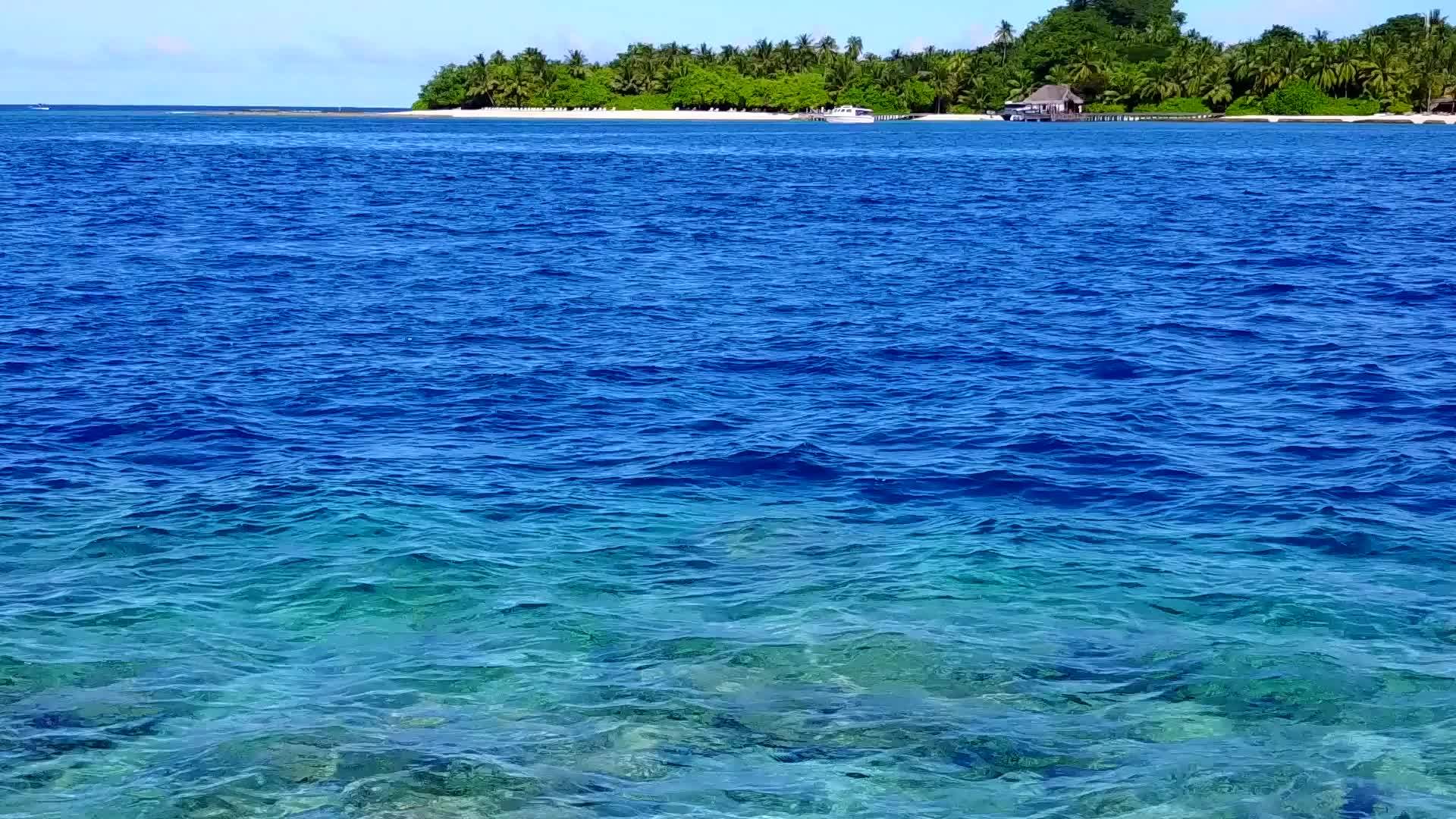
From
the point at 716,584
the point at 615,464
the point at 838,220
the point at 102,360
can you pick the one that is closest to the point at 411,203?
the point at 838,220

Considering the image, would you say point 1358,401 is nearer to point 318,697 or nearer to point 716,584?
point 716,584

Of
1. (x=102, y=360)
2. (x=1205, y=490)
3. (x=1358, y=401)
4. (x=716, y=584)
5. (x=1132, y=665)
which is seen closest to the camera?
(x=1132, y=665)

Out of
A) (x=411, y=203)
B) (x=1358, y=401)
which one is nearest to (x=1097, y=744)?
(x=1358, y=401)

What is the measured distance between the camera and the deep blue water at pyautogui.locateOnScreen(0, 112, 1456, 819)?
11352mm

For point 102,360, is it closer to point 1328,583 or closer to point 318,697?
point 318,697

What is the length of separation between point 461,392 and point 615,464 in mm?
5893

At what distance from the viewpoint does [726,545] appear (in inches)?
663

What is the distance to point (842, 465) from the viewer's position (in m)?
20.4

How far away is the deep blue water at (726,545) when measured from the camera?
11352 mm

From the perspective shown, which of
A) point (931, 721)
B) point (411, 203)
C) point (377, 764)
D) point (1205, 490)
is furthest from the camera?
point (411, 203)

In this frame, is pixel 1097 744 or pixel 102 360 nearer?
pixel 1097 744

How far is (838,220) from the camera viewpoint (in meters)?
61.0

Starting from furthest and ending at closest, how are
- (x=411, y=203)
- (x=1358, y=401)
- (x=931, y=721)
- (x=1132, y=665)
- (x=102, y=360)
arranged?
1. (x=411, y=203)
2. (x=102, y=360)
3. (x=1358, y=401)
4. (x=1132, y=665)
5. (x=931, y=721)

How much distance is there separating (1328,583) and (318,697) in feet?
34.0
